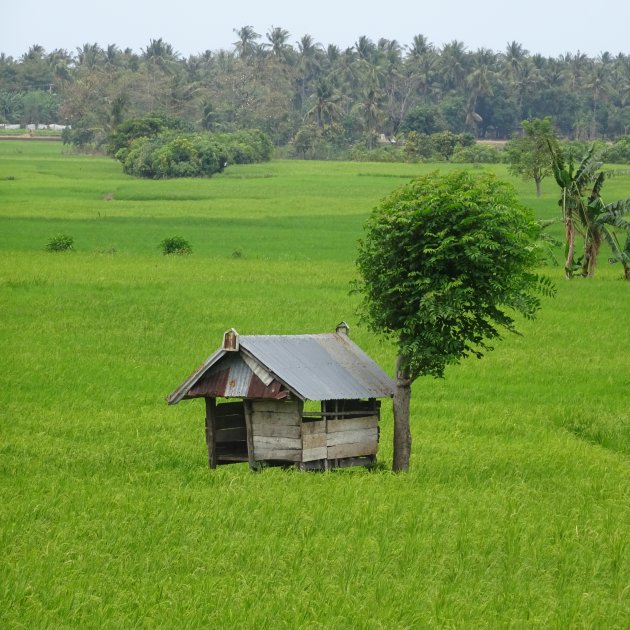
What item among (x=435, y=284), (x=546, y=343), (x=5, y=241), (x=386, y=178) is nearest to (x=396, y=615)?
(x=435, y=284)

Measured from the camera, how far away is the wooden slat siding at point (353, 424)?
1470 cm

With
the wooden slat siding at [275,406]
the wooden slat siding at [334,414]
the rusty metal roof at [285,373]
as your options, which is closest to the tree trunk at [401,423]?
the rusty metal roof at [285,373]

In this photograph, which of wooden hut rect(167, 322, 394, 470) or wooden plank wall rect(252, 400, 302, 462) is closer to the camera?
wooden hut rect(167, 322, 394, 470)

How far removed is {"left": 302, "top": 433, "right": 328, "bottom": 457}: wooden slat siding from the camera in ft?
47.0

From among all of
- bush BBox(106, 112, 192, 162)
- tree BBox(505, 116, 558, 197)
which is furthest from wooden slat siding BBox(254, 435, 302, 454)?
bush BBox(106, 112, 192, 162)

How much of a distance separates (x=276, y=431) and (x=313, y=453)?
51 centimetres

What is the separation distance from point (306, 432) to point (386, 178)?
229 feet

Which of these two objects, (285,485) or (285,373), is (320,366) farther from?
(285,485)

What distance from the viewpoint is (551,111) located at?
13100 centimetres

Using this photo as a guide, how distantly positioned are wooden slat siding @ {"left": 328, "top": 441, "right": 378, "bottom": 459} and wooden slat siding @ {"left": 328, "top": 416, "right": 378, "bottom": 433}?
Answer: 0.67 ft

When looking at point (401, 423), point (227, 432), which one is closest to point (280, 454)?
point (227, 432)

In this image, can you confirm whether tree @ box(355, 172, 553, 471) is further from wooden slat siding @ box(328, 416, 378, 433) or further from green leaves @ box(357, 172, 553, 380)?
wooden slat siding @ box(328, 416, 378, 433)

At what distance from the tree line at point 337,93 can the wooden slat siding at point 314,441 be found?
9563 cm

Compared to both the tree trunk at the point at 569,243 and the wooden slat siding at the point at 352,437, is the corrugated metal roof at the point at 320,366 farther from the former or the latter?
the tree trunk at the point at 569,243
